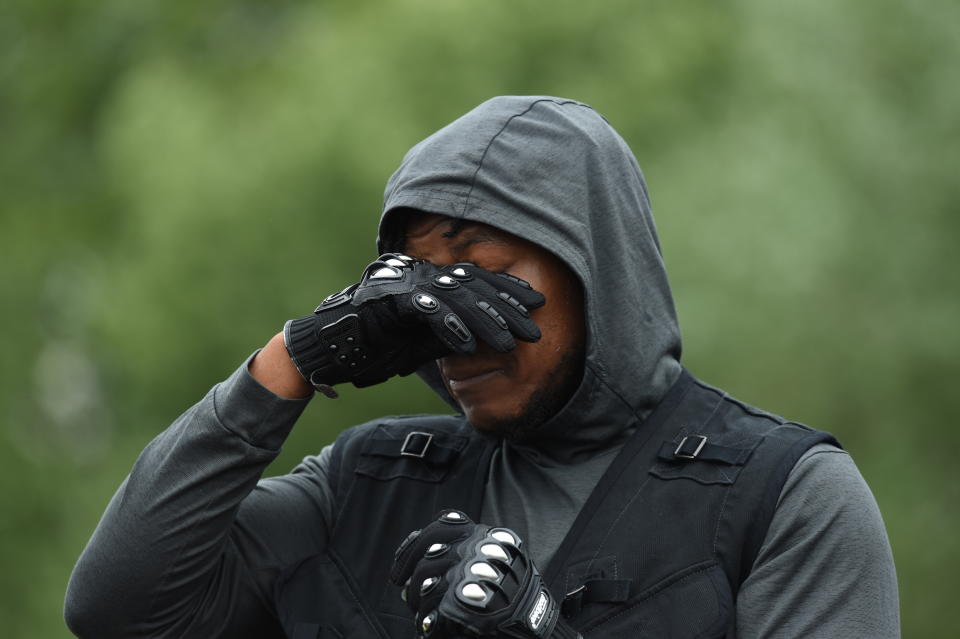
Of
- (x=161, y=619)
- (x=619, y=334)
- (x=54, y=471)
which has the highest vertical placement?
(x=619, y=334)

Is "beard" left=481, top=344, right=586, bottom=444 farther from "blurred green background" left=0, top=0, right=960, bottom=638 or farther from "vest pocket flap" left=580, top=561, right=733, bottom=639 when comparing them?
"blurred green background" left=0, top=0, right=960, bottom=638

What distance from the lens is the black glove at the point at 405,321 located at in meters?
3.01

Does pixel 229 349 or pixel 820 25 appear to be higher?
pixel 820 25

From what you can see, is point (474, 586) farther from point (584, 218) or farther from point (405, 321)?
point (584, 218)

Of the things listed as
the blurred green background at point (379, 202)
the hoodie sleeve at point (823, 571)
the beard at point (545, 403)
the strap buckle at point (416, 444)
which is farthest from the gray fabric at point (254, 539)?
the blurred green background at point (379, 202)

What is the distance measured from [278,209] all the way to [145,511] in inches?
256

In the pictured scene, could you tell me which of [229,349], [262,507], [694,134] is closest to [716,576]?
[262,507]

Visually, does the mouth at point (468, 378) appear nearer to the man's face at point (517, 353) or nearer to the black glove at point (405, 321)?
the man's face at point (517, 353)

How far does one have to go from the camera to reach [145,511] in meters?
3.13

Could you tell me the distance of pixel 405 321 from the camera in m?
3.06

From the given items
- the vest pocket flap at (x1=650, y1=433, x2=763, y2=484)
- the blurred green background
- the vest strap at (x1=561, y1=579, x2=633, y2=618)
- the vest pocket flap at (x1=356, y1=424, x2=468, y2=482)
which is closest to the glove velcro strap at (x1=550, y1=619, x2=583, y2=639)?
the vest strap at (x1=561, y1=579, x2=633, y2=618)

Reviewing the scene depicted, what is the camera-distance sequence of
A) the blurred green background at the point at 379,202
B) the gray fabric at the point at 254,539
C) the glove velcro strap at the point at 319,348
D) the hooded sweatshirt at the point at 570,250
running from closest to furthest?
the gray fabric at the point at 254,539 → the glove velcro strap at the point at 319,348 → the hooded sweatshirt at the point at 570,250 → the blurred green background at the point at 379,202

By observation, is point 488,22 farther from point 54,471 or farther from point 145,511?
point 145,511

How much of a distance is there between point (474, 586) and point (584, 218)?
0.98m
